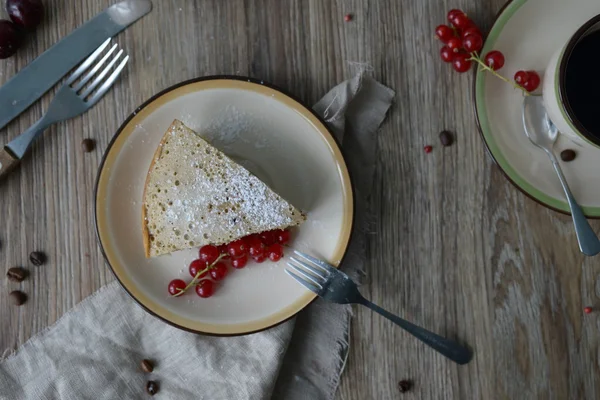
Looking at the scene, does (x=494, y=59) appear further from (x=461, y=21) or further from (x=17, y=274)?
(x=17, y=274)

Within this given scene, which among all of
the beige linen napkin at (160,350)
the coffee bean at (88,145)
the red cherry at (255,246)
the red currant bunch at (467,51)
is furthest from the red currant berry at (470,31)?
the coffee bean at (88,145)

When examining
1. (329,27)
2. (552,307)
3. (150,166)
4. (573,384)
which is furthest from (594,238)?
(150,166)

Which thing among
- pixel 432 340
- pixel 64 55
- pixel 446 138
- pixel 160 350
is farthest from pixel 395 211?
pixel 64 55

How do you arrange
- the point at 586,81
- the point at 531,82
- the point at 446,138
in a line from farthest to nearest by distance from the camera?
the point at 446,138
the point at 531,82
the point at 586,81

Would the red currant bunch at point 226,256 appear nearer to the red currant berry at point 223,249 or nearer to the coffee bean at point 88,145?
the red currant berry at point 223,249

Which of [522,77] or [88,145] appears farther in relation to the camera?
[88,145]

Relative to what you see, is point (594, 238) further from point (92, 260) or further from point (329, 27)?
point (92, 260)
